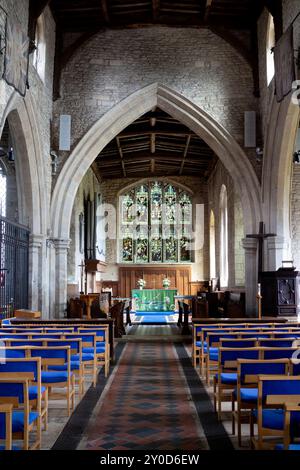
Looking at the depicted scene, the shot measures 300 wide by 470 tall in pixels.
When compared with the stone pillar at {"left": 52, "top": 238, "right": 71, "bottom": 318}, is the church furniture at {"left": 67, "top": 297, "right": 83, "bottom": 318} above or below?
below

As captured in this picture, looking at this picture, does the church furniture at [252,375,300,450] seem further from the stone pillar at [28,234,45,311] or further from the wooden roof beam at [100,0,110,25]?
the wooden roof beam at [100,0,110,25]

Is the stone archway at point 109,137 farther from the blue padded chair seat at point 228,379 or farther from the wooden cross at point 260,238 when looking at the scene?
the blue padded chair seat at point 228,379

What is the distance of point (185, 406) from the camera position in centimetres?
536

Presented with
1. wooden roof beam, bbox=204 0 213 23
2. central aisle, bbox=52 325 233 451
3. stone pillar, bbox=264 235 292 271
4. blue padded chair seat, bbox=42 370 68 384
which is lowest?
central aisle, bbox=52 325 233 451

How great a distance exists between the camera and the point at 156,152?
2083 cm

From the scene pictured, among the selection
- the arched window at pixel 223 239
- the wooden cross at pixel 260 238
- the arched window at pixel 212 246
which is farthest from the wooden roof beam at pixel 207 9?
the arched window at pixel 212 246

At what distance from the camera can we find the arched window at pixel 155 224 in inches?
957

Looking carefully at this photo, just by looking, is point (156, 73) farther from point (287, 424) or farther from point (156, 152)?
point (287, 424)

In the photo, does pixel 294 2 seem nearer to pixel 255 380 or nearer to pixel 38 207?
pixel 38 207

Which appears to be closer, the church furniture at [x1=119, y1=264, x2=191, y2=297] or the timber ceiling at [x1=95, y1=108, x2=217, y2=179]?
the timber ceiling at [x1=95, y1=108, x2=217, y2=179]

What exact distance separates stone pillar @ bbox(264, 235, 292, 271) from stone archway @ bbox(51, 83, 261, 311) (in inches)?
22.7

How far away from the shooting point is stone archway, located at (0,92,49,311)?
1142cm

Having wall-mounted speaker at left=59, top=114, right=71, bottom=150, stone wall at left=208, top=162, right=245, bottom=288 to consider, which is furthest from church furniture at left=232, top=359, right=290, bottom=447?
stone wall at left=208, top=162, right=245, bottom=288

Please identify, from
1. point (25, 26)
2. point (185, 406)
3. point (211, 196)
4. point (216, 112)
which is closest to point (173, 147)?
point (211, 196)
